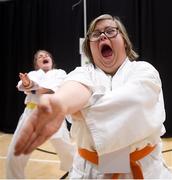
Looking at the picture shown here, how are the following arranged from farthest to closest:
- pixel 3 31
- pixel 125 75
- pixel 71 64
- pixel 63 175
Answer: pixel 3 31
pixel 71 64
pixel 63 175
pixel 125 75

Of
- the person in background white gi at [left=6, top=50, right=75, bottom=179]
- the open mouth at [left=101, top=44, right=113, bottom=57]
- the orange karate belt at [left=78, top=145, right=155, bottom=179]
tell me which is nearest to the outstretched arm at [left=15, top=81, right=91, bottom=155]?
the orange karate belt at [left=78, top=145, right=155, bottom=179]

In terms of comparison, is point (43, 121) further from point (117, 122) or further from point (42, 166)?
point (42, 166)

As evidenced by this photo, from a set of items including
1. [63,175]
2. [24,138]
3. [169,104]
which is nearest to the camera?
[24,138]

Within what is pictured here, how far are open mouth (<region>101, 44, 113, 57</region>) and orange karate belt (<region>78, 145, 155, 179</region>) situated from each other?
15.3 inches

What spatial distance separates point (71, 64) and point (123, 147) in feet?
13.6

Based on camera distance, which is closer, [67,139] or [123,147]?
[123,147]

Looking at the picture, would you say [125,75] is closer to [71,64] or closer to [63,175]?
[63,175]

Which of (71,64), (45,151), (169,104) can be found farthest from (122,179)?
(71,64)

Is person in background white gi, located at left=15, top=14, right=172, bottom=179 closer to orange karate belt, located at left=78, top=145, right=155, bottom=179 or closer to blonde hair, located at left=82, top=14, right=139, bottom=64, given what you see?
orange karate belt, located at left=78, top=145, right=155, bottom=179

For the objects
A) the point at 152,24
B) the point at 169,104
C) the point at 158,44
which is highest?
the point at 152,24

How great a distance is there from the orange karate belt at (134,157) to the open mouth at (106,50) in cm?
39

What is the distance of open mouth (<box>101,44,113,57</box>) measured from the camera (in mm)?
1199

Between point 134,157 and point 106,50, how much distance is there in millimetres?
443

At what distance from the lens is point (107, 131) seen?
3.04ft
